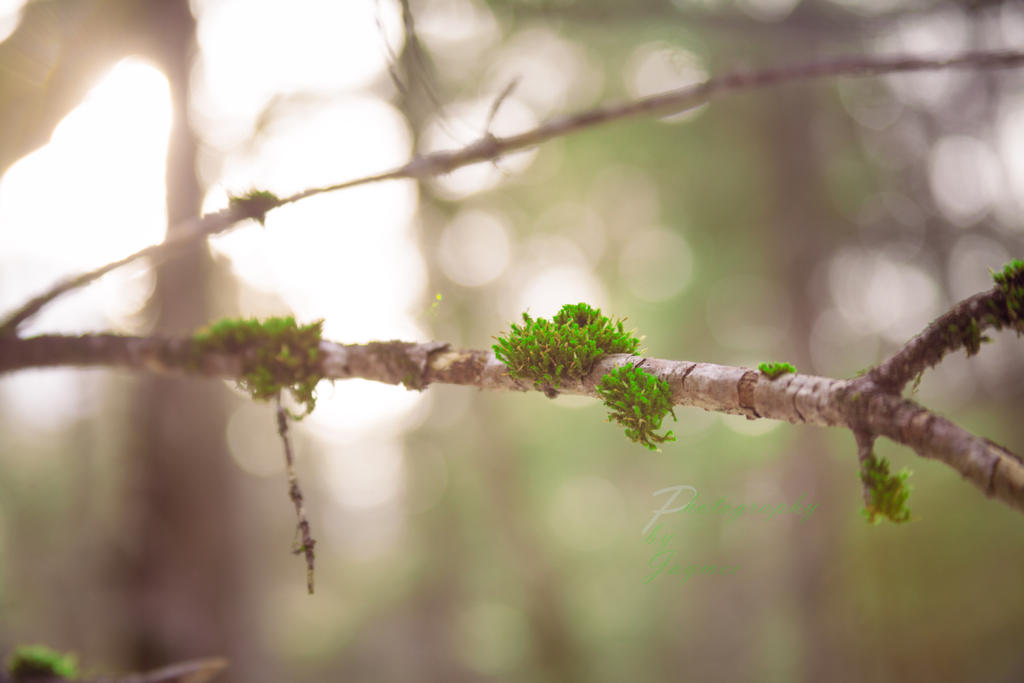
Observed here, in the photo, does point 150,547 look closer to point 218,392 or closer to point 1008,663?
point 218,392

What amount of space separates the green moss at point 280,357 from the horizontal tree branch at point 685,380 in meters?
0.05

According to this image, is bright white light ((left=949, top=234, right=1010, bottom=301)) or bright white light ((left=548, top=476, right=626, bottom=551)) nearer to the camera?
bright white light ((left=949, top=234, right=1010, bottom=301))

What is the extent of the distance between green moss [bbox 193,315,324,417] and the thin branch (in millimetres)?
400

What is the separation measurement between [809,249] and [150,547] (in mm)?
8688

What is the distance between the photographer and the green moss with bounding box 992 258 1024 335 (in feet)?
3.33

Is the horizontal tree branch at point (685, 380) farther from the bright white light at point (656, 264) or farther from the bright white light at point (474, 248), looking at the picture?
the bright white light at point (656, 264)

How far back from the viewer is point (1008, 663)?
24.1 ft

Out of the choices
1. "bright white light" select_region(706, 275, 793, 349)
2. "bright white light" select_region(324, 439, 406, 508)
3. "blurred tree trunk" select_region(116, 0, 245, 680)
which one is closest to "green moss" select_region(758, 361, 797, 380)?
"blurred tree trunk" select_region(116, 0, 245, 680)

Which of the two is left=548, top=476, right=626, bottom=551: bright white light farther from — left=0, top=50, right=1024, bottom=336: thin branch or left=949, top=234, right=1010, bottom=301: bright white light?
left=0, top=50, right=1024, bottom=336: thin branch

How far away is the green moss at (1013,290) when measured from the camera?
102 centimetres

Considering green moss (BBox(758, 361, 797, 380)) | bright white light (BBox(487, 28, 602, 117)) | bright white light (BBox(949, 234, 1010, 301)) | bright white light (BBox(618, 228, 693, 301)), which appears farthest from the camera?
bright white light (BBox(618, 228, 693, 301))

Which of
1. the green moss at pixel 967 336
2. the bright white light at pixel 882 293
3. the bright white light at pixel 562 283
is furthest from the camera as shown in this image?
the bright white light at pixel 562 283

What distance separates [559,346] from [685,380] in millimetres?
356

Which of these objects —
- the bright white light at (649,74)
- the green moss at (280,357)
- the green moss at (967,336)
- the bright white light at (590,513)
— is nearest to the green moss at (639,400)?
the green moss at (967,336)
